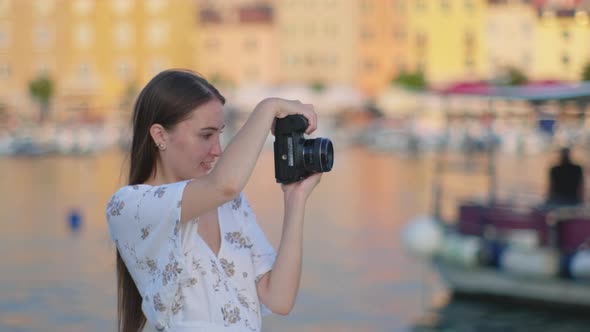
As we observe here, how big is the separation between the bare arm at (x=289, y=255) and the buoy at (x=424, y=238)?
10934 mm

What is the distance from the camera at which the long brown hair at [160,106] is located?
2570 millimetres

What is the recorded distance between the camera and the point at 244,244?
2.60 meters

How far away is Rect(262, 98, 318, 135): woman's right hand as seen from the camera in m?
2.44

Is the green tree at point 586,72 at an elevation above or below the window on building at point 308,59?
below

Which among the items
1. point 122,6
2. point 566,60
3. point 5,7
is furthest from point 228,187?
point 5,7

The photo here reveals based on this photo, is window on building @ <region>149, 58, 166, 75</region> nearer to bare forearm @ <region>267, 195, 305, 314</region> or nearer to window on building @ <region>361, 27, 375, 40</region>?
window on building @ <region>361, 27, 375, 40</region>

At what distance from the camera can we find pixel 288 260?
2.62 m

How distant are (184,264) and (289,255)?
0.77ft

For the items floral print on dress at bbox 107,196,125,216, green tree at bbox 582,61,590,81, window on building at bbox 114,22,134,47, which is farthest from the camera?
window on building at bbox 114,22,134,47

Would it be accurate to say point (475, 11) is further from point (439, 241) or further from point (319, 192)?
point (439, 241)

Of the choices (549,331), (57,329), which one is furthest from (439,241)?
(57,329)

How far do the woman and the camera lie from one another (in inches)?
1.0

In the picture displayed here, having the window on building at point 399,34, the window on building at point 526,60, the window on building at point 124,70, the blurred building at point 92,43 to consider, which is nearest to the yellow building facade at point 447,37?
the window on building at point 399,34

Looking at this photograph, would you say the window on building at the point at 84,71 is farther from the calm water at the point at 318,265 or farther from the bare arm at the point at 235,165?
the bare arm at the point at 235,165
